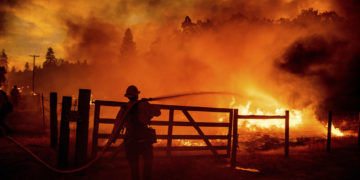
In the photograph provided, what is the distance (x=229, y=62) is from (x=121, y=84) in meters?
27.4

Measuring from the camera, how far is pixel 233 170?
6812 mm

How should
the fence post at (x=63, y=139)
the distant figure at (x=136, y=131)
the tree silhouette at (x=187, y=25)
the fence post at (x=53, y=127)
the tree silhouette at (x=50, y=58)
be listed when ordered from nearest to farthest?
the distant figure at (x=136, y=131) < the fence post at (x=63, y=139) < the fence post at (x=53, y=127) < the tree silhouette at (x=187, y=25) < the tree silhouette at (x=50, y=58)

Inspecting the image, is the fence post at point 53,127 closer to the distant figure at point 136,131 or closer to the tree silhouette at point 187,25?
the distant figure at point 136,131

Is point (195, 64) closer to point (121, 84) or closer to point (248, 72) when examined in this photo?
point (248, 72)

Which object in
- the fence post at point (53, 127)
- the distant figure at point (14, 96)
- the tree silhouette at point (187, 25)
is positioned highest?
the tree silhouette at point (187, 25)

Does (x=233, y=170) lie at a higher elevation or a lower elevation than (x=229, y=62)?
lower

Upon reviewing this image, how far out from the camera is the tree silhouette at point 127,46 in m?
82.6

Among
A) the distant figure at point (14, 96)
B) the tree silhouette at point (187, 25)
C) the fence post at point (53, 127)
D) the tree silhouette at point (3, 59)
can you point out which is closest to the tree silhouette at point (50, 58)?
the tree silhouette at point (3, 59)

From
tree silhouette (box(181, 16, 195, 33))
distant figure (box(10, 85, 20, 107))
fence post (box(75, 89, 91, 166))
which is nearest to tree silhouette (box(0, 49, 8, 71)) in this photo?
tree silhouette (box(181, 16, 195, 33))

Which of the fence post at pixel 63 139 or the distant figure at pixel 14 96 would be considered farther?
the distant figure at pixel 14 96

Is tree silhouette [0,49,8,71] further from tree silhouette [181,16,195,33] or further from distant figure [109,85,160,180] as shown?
distant figure [109,85,160,180]

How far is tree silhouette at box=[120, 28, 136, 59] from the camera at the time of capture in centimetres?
8257

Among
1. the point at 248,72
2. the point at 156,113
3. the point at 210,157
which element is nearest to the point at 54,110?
the point at 156,113

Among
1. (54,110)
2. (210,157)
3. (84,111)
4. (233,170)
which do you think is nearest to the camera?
(84,111)
